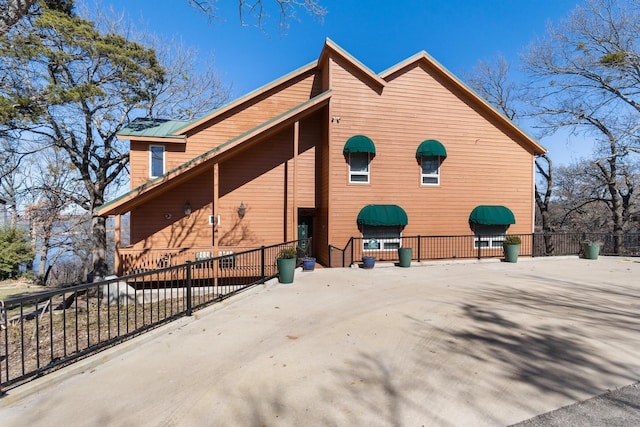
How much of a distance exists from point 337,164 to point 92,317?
9879mm

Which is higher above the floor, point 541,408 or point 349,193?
point 349,193

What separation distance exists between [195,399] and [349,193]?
10.1 m

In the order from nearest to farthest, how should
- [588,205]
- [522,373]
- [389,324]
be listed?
[522,373], [389,324], [588,205]

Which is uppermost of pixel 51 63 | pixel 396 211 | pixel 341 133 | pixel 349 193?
pixel 51 63

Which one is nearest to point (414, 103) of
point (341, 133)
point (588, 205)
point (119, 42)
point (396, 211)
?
point (341, 133)

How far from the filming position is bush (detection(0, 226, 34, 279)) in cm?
1622

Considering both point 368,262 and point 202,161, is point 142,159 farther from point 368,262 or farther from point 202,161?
point 368,262

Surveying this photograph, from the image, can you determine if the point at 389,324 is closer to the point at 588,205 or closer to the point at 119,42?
the point at 119,42

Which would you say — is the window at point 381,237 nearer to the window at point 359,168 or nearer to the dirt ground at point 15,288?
the window at point 359,168

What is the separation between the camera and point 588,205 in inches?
1033

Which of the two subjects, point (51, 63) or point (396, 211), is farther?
point (396, 211)

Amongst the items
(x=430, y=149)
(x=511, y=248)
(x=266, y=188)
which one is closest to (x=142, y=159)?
(x=266, y=188)

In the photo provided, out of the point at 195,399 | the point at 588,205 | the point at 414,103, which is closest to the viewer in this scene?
the point at 195,399

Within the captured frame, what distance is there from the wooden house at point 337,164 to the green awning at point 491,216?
2.0 inches
